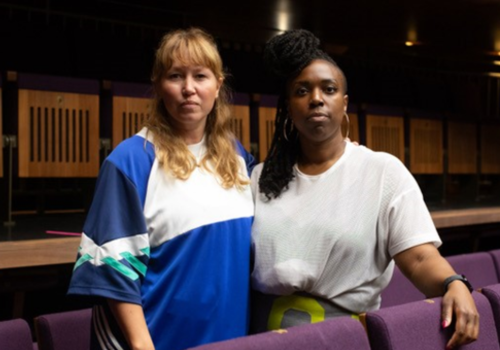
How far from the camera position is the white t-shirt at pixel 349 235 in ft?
1.27

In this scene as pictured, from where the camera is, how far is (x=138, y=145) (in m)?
0.38

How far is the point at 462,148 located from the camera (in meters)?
1.68

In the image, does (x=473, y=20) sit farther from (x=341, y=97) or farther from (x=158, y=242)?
(x=158, y=242)

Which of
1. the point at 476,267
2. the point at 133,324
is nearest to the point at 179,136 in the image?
the point at 133,324

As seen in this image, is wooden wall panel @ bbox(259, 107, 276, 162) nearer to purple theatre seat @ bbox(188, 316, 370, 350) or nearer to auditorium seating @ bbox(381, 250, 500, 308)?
auditorium seating @ bbox(381, 250, 500, 308)

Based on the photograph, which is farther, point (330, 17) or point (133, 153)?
point (330, 17)

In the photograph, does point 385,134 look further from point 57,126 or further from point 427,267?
point 427,267

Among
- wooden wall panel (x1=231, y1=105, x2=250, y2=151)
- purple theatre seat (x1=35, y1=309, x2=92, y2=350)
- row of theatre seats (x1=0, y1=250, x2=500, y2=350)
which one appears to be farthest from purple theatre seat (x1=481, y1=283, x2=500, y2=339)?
wooden wall panel (x1=231, y1=105, x2=250, y2=151)

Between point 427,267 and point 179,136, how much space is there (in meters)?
0.17

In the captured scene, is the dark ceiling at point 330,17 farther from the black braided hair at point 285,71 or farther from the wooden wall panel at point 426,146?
the black braided hair at point 285,71

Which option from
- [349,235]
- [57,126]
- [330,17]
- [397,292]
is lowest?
[397,292]

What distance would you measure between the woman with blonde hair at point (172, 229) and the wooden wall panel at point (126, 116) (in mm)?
713

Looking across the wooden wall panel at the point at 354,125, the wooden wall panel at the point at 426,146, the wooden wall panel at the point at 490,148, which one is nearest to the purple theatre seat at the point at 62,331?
the wooden wall panel at the point at 354,125

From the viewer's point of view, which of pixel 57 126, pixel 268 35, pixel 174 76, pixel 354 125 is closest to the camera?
pixel 174 76
